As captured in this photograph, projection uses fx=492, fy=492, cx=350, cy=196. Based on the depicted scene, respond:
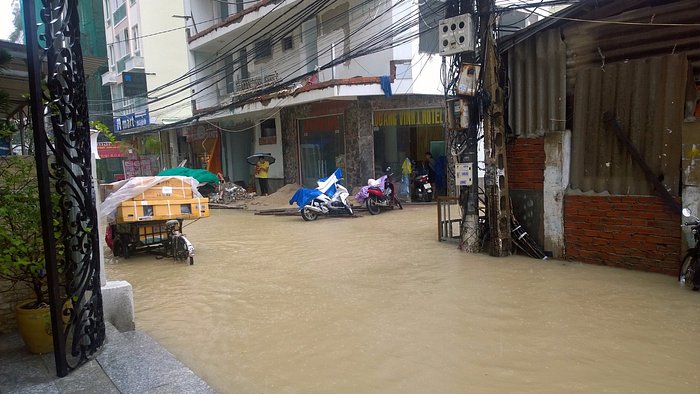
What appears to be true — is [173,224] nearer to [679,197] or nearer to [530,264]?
[530,264]

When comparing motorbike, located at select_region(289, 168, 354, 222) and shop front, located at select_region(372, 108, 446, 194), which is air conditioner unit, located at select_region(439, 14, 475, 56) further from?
shop front, located at select_region(372, 108, 446, 194)

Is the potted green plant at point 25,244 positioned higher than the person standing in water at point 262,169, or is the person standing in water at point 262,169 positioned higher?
the person standing in water at point 262,169

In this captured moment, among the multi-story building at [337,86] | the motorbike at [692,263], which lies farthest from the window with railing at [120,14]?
→ the motorbike at [692,263]

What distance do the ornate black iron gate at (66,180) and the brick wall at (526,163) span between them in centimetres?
589

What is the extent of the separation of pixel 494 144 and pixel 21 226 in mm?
6006

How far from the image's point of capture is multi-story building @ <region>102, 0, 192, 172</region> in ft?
87.6

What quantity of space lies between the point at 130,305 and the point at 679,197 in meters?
6.03

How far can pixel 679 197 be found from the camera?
577 centimetres

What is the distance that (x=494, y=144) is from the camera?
738 cm

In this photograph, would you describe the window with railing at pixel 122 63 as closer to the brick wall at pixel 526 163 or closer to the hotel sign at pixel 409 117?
the hotel sign at pixel 409 117

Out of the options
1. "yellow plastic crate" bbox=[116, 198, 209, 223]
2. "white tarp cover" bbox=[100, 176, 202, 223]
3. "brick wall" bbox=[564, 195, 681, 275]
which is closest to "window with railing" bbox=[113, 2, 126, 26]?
"white tarp cover" bbox=[100, 176, 202, 223]

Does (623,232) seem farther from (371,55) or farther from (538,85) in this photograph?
(371,55)

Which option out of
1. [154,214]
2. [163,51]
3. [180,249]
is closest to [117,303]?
[154,214]

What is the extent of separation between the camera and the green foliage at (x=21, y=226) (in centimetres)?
342
